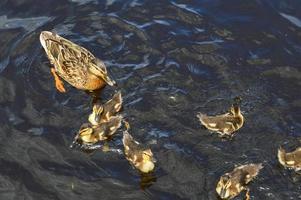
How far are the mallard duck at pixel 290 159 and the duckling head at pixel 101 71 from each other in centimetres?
214

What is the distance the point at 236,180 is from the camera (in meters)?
6.02

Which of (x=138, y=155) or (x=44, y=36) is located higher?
(x=44, y=36)

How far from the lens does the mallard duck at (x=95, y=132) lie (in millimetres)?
6617

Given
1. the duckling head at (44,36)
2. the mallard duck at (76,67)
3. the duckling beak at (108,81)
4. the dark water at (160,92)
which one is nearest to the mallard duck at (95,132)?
the dark water at (160,92)

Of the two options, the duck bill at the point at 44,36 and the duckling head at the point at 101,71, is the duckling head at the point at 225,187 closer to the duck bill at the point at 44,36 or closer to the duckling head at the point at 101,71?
the duckling head at the point at 101,71

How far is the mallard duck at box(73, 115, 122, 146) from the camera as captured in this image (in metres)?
6.62

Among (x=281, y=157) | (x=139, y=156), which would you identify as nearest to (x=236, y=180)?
(x=281, y=157)

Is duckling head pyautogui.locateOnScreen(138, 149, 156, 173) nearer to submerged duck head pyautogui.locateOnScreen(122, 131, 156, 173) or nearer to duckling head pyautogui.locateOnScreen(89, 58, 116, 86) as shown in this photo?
submerged duck head pyautogui.locateOnScreen(122, 131, 156, 173)

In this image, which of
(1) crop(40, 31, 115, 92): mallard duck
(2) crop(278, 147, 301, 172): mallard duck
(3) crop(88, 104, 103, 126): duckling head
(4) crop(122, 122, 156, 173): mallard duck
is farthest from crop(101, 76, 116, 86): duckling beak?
(2) crop(278, 147, 301, 172): mallard duck

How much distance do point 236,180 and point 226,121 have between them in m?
0.88

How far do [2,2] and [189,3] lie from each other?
108 inches

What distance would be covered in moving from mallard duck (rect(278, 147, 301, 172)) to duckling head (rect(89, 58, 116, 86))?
7.02 feet

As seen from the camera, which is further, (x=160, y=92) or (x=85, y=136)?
(x=160, y=92)

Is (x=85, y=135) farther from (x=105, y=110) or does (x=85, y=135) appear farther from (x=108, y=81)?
(x=108, y=81)
